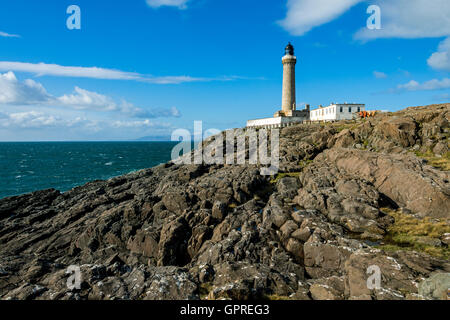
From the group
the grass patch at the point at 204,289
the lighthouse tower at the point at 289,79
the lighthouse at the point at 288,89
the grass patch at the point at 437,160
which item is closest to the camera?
the grass patch at the point at 204,289

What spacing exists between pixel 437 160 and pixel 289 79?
60.8m

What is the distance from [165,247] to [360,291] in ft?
59.9

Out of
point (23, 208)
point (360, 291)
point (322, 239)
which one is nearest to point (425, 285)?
point (360, 291)

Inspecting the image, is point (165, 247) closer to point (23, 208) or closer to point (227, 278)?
point (227, 278)

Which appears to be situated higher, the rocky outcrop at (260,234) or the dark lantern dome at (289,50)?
the dark lantern dome at (289,50)

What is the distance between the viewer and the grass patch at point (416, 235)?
20109mm

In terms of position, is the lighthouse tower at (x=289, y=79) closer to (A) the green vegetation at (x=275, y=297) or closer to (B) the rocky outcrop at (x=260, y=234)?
(B) the rocky outcrop at (x=260, y=234)

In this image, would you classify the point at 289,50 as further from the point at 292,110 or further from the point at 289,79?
the point at 292,110

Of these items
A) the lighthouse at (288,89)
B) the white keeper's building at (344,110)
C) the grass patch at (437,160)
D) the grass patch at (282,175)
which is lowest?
the grass patch at (282,175)

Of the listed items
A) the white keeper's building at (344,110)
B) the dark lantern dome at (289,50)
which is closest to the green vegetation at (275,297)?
the white keeper's building at (344,110)

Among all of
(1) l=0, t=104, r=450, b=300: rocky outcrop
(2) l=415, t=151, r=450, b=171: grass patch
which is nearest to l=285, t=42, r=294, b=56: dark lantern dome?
(1) l=0, t=104, r=450, b=300: rocky outcrop

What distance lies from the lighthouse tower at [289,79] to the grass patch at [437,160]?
5227cm

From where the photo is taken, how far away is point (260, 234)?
2397 centimetres

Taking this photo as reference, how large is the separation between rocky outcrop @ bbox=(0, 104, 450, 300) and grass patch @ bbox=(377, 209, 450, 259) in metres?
0.14
